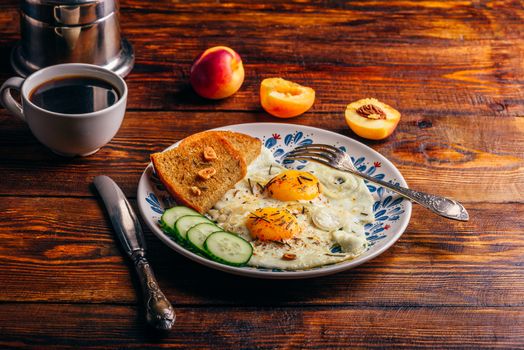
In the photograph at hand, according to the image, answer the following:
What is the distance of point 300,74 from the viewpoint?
2.60 m

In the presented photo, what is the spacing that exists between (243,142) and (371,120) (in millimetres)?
468

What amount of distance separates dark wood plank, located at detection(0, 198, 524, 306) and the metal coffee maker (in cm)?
63

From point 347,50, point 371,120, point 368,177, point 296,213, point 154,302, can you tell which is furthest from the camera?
point 347,50

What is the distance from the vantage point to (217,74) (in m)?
2.35

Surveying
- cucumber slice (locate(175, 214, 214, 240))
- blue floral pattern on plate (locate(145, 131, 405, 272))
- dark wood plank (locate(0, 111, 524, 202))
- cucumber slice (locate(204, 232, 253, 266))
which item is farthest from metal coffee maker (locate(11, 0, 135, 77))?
cucumber slice (locate(204, 232, 253, 266))

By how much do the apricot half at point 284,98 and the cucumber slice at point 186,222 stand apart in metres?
0.66

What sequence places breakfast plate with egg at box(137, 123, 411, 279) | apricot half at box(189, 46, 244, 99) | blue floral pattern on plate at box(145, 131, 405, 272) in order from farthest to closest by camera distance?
apricot half at box(189, 46, 244, 99) → blue floral pattern on plate at box(145, 131, 405, 272) → breakfast plate with egg at box(137, 123, 411, 279)

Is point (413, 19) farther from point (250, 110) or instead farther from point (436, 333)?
point (436, 333)

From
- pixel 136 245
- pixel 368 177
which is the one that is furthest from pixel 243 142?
pixel 136 245

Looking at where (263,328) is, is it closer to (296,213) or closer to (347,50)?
(296,213)

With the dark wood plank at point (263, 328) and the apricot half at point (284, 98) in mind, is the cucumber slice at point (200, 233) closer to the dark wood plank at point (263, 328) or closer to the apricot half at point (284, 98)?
the dark wood plank at point (263, 328)

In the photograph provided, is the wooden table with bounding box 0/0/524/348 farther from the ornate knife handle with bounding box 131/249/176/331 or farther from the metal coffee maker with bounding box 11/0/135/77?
the metal coffee maker with bounding box 11/0/135/77

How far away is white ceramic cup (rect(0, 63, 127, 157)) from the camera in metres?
1.94

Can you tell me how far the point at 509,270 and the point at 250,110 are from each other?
1018 mm
